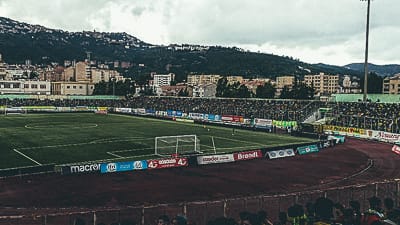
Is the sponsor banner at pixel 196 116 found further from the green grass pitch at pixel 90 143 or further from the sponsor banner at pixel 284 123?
the green grass pitch at pixel 90 143

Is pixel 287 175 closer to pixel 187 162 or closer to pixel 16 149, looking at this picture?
pixel 187 162

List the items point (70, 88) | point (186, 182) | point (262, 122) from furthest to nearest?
point (70, 88) < point (262, 122) < point (186, 182)

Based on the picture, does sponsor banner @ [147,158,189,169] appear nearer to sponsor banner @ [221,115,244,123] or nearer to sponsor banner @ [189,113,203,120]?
sponsor banner @ [221,115,244,123]

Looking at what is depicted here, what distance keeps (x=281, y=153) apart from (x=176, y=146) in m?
11.0

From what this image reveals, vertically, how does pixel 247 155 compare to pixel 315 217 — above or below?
below

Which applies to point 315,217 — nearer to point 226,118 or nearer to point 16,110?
point 226,118

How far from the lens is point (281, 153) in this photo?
1682 inches

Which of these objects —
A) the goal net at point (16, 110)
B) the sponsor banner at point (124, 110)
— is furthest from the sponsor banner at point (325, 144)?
the goal net at point (16, 110)

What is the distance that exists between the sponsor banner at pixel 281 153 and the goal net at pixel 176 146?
7.97 metres

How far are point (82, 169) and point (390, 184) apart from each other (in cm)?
2232

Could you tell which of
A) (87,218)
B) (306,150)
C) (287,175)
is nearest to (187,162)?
Answer: (287,175)

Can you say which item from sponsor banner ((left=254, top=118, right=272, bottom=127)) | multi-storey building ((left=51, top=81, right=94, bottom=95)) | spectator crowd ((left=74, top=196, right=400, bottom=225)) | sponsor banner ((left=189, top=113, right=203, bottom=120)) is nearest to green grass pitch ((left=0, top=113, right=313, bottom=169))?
sponsor banner ((left=254, top=118, right=272, bottom=127))

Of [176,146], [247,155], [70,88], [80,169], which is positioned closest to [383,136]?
[247,155]

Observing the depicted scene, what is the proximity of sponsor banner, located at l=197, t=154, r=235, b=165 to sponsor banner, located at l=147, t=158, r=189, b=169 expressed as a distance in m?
1.40
